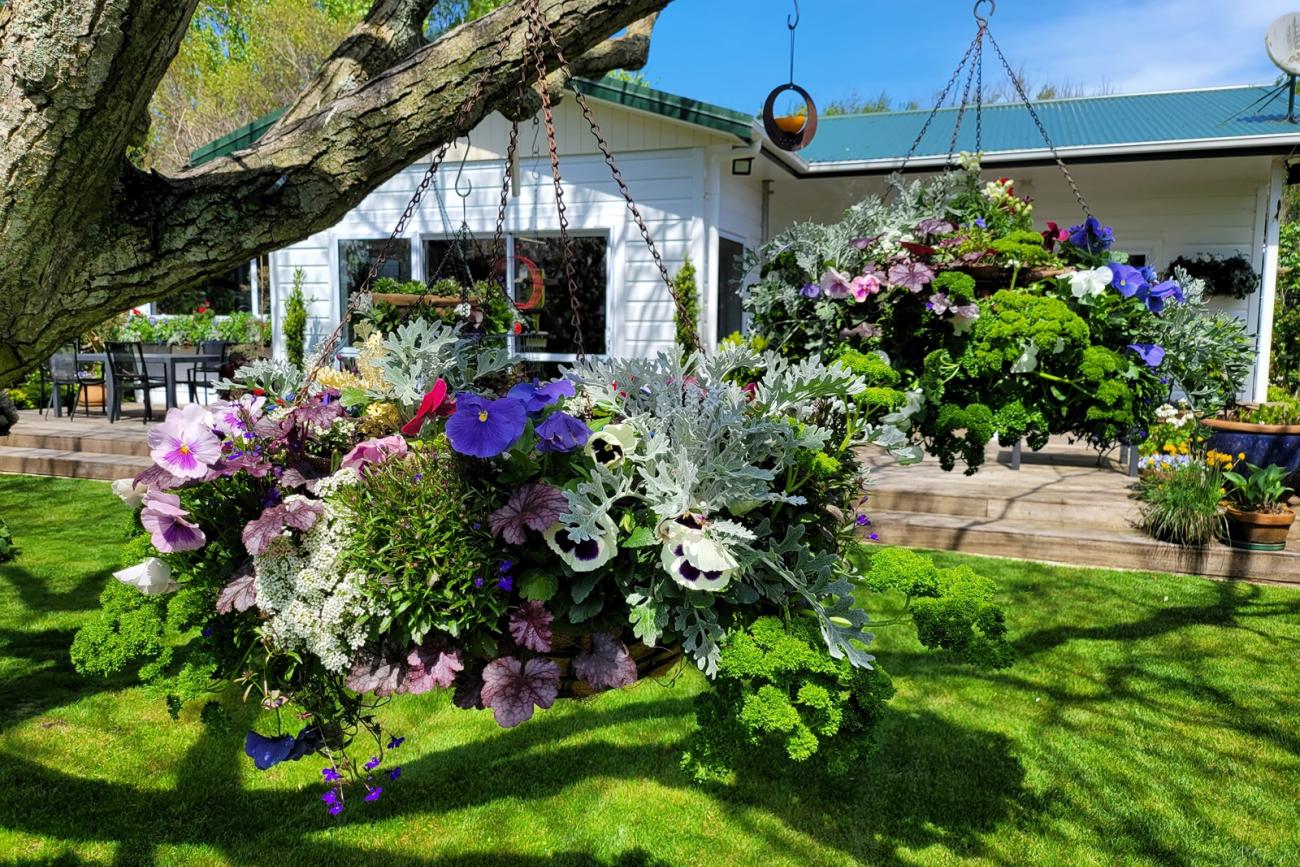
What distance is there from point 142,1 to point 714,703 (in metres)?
A: 1.54

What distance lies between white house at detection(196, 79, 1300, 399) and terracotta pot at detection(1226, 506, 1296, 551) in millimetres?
3709

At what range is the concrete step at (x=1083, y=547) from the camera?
5.32 meters

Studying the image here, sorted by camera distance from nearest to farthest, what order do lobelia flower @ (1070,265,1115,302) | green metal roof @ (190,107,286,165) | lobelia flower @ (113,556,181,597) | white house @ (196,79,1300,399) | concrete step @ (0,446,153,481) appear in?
1. lobelia flower @ (113,556,181,597)
2. lobelia flower @ (1070,265,1115,302)
3. concrete step @ (0,446,153,481)
4. white house @ (196,79,1300,399)
5. green metal roof @ (190,107,286,165)

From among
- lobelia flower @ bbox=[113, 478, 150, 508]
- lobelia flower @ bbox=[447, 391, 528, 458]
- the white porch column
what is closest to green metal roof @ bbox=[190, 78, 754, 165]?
the white porch column

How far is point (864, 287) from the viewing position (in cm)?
255

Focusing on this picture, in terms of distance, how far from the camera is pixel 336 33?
17984mm

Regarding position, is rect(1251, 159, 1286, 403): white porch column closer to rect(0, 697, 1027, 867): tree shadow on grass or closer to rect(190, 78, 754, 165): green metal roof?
rect(190, 78, 754, 165): green metal roof

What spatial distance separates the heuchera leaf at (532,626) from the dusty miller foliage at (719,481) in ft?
0.49

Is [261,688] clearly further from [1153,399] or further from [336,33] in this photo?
[336,33]

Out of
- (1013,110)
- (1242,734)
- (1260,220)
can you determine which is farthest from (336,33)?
(1242,734)

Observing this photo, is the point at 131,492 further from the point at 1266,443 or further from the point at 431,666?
the point at 1266,443

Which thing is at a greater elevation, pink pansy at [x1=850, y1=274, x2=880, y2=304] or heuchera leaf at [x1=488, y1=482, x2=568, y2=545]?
pink pansy at [x1=850, y1=274, x2=880, y2=304]

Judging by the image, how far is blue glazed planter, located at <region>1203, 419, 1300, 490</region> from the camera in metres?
6.49

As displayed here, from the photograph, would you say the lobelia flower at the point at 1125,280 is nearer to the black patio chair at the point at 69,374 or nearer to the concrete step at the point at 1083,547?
the concrete step at the point at 1083,547
